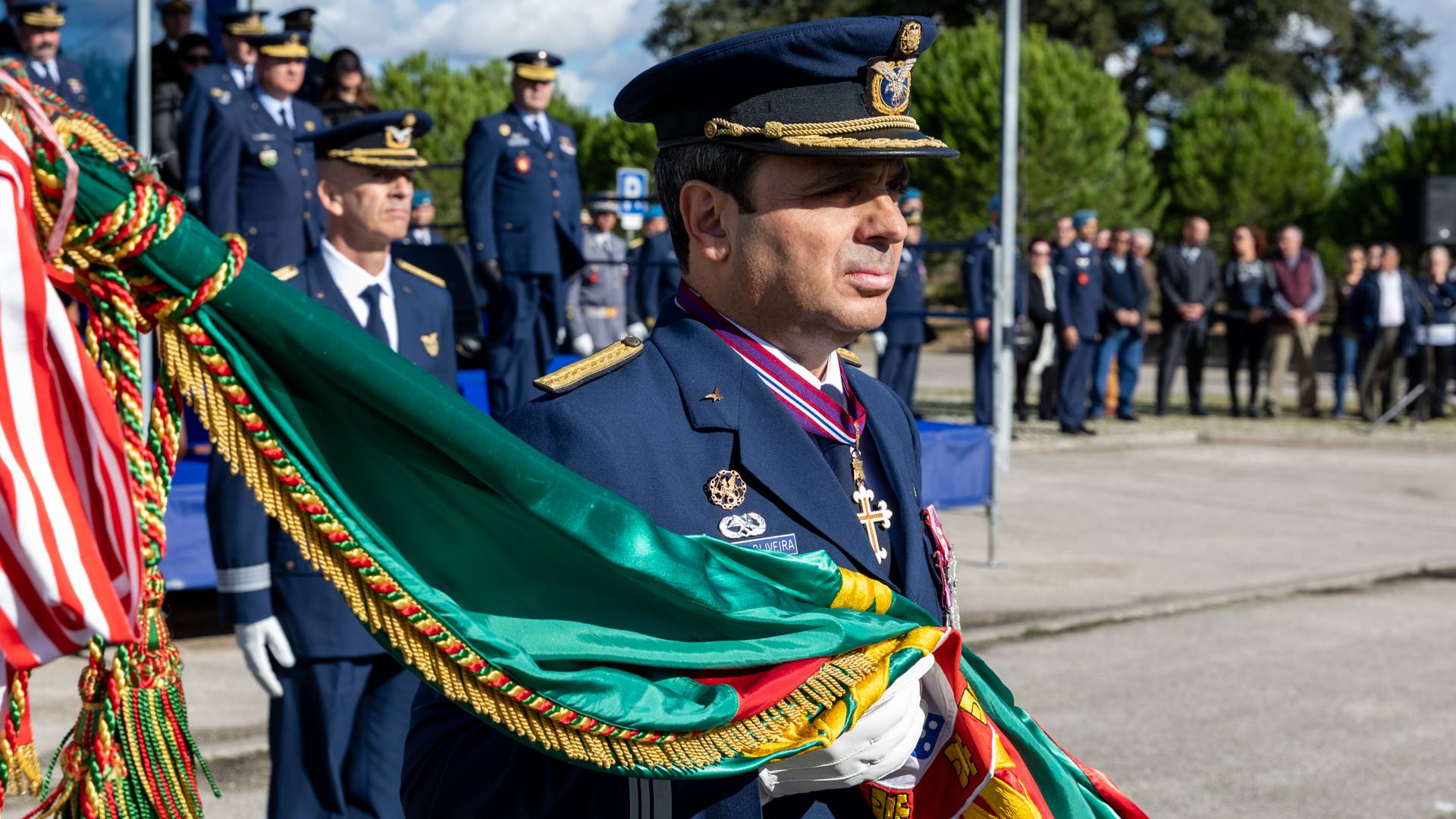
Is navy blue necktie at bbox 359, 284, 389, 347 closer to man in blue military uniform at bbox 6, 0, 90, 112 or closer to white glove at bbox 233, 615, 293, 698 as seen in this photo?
white glove at bbox 233, 615, 293, 698

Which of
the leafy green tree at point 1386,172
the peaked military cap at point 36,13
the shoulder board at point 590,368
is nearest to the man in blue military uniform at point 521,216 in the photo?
the peaked military cap at point 36,13

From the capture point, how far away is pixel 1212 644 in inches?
285

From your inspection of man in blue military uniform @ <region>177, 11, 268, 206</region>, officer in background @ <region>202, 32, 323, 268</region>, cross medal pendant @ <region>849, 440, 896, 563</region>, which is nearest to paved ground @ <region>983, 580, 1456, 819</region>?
cross medal pendant @ <region>849, 440, 896, 563</region>

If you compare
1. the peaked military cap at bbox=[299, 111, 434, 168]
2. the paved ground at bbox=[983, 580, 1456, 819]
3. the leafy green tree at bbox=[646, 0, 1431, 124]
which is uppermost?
the leafy green tree at bbox=[646, 0, 1431, 124]

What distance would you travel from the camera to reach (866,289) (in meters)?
2.08

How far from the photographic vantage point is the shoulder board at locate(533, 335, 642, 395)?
2.06m

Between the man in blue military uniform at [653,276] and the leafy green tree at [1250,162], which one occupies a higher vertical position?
the leafy green tree at [1250,162]

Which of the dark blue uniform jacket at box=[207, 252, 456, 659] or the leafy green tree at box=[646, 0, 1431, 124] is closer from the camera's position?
the dark blue uniform jacket at box=[207, 252, 456, 659]

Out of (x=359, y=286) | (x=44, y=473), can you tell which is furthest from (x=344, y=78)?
(x=44, y=473)

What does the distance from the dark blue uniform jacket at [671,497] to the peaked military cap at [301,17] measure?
32.0 ft

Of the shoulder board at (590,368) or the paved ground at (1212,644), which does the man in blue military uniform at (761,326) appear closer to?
the shoulder board at (590,368)

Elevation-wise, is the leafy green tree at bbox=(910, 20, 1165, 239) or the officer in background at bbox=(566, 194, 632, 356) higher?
the leafy green tree at bbox=(910, 20, 1165, 239)

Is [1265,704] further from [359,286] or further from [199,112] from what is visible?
[199,112]

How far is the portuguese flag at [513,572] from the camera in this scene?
59.2 inches
